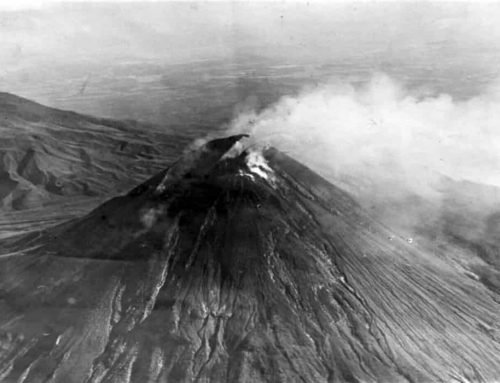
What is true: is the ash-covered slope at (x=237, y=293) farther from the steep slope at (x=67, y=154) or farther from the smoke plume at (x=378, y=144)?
the steep slope at (x=67, y=154)

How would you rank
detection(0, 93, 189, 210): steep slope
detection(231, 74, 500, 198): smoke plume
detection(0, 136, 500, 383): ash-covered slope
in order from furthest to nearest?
detection(0, 93, 189, 210): steep slope → detection(231, 74, 500, 198): smoke plume → detection(0, 136, 500, 383): ash-covered slope

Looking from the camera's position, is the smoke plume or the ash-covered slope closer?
the ash-covered slope

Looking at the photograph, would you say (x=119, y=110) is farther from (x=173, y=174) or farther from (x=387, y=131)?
(x=173, y=174)

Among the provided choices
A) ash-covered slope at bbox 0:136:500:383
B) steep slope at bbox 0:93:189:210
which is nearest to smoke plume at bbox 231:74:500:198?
ash-covered slope at bbox 0:136:500:383

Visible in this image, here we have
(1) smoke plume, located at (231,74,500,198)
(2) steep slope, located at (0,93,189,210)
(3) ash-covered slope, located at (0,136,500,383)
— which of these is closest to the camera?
(3) ash-covered slope, located at (0,136,500,383)

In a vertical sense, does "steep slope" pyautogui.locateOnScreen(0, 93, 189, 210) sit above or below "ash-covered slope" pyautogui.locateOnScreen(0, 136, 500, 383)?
below

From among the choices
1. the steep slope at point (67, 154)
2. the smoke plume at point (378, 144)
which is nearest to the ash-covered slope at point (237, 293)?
the smoke plume at point (378, 144)

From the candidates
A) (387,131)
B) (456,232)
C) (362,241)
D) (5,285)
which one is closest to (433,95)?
(387,131)

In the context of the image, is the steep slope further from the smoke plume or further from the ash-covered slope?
the ash-covered slope
